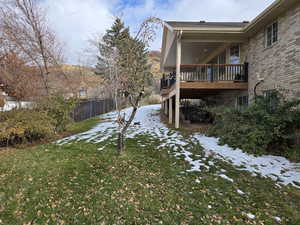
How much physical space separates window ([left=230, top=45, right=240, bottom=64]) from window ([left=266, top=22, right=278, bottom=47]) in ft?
7.36

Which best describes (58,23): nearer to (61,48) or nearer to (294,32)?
(61,48)

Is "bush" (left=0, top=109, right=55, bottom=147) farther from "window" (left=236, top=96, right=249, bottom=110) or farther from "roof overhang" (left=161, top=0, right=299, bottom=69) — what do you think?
"window" (left=236, top=96, right=249, bottom=110)

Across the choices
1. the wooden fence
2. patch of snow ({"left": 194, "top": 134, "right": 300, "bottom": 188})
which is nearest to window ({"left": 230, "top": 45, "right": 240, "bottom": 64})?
patch of snow ({"left": 194, "top": 134, "right": 300, "bottom": 188})

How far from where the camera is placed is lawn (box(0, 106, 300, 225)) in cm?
263

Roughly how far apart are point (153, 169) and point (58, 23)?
11.2m

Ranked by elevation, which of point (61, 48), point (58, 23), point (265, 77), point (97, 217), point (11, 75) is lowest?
point (97, 217)

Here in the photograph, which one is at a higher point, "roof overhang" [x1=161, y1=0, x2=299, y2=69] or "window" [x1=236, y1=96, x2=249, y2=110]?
"roof overhang" [x1=161, y1=0, x2=299, y2=69]

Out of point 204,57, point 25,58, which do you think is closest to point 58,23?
point 25,58

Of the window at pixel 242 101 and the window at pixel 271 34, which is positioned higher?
the window at pixel 271 34

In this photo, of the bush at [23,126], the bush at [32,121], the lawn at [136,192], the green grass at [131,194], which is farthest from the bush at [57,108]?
the green grass at [131,194]

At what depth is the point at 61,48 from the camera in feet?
34.4

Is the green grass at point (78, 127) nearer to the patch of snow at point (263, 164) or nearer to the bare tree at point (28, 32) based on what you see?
the bare tree at point (28, 32)

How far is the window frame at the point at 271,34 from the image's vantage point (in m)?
7.03

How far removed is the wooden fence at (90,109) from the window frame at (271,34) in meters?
12.3
